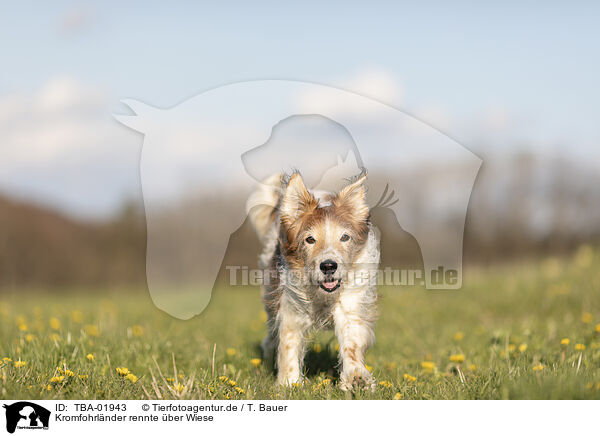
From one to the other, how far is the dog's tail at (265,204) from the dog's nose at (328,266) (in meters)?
1.38

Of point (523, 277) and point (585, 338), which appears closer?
point (585, 338)

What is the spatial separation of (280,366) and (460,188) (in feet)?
8.01

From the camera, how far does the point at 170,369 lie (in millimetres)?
5168

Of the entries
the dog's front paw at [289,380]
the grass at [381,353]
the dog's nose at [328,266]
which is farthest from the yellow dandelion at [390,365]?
the dog's nose at [328,266]

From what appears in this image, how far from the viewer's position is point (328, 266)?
4258 mm

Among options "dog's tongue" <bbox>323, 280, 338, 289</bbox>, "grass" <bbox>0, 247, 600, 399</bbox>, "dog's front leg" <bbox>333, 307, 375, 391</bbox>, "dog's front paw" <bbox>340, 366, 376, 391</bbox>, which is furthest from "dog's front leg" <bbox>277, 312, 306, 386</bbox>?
"dog's tongue" <bbox>323, 280, 338, 289</bbox>

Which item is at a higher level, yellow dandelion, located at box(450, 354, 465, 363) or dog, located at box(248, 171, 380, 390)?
dog, located at box(248, 171, 380, 390)

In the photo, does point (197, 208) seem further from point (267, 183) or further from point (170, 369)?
point (170, 369)

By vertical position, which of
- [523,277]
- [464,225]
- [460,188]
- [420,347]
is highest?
[460,188]

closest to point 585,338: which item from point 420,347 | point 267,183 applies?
point 420,347
